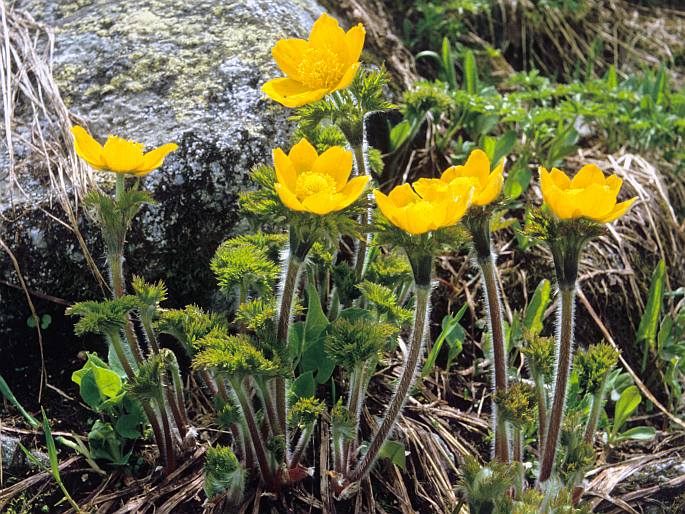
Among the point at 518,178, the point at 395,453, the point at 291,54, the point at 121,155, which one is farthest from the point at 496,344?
the point at 518,178

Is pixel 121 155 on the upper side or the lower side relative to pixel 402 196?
upper

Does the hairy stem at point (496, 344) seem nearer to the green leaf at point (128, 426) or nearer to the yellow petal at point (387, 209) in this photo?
the yellow petal at point (387, 209)

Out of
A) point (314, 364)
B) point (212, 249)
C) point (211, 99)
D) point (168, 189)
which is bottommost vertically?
point (314, 364)

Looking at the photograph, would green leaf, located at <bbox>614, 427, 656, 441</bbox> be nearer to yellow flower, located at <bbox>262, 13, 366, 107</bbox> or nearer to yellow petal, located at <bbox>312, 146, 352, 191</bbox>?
yellow petal, located at <bbox>312, 146, 352, 191</bbox>

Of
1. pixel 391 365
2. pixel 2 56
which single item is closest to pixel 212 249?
pixel 391 365

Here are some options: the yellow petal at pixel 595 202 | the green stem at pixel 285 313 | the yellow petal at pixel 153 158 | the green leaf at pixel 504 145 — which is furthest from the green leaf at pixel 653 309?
the yellow petal at pixel 153 158

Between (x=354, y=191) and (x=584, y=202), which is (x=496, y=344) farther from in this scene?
(x=354, y=191)

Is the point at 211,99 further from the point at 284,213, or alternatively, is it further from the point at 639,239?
the point at 639,239
